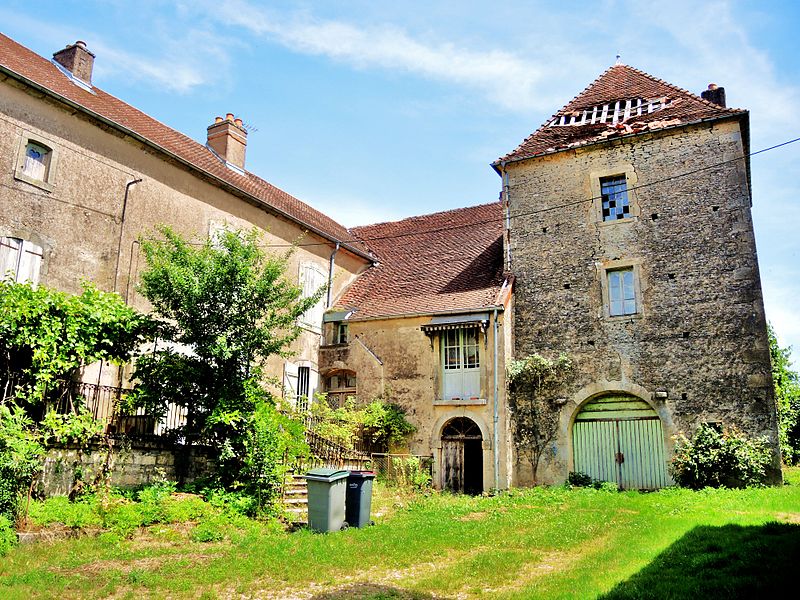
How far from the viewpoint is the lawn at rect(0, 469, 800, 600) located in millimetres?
6785

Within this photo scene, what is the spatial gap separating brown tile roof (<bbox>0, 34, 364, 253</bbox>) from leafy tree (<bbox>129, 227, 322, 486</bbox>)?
4615mm

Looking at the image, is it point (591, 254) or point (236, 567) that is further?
point (591, 254)

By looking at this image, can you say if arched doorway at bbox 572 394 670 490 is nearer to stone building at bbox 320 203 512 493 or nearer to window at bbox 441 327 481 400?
stone building at bbox 320 203 512 493

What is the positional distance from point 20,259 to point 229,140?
9.27m

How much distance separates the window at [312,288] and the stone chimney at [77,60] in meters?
7.71

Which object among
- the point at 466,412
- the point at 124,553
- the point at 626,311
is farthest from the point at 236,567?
the point at 626,311

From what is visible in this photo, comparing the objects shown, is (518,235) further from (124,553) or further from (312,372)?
(124,553)

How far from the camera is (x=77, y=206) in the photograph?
46.5 feet

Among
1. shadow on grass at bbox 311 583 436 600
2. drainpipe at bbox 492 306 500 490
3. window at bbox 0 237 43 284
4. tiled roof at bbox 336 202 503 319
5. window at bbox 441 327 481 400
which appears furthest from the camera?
tiled roof at bbox 336 202 503 319

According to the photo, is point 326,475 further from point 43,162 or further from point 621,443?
point 43,162

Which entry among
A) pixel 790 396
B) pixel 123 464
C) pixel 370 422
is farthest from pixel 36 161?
pixel 790 396

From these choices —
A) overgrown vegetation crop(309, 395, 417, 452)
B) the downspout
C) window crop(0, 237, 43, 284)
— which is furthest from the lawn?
the downspout

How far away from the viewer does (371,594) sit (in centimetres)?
689

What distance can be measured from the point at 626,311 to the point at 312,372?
29.2ft
